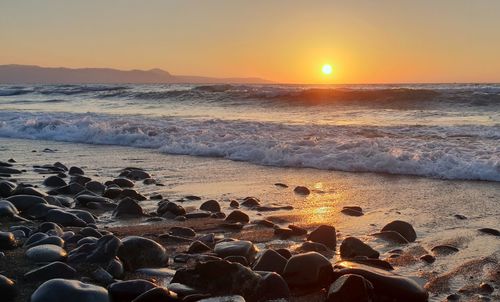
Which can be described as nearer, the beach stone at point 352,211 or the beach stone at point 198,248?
the beach stone at point 198,248

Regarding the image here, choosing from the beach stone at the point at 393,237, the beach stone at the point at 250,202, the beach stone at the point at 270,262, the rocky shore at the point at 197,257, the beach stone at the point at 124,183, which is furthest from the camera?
the beach stone at the point at 124,183

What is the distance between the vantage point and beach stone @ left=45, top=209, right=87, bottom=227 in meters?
4.45

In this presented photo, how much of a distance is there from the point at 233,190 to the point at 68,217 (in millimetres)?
2402

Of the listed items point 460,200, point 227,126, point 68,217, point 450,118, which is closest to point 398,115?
point 450,118

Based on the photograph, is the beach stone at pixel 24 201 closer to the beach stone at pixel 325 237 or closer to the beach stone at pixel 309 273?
the beach stone at pixel 325 237

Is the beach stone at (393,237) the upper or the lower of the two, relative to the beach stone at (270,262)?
lower

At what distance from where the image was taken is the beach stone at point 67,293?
8.00 ft

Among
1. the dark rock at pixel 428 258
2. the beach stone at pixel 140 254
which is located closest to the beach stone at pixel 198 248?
the beach stone at pixel 140 254

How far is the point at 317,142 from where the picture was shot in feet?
30.8

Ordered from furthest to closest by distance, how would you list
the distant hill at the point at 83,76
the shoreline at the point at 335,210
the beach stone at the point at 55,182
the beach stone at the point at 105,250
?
the distant hill at the point at 83,76 < the beach stone at the point at 55,182 < the shoreline at the point at 335,210 < the beach stone at the point at 105,250

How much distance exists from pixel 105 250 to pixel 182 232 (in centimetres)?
105

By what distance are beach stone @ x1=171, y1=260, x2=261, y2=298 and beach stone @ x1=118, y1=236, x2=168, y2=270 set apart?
0.42 m

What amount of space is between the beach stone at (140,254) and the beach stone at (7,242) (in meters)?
0.85

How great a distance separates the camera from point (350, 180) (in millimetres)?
7133
